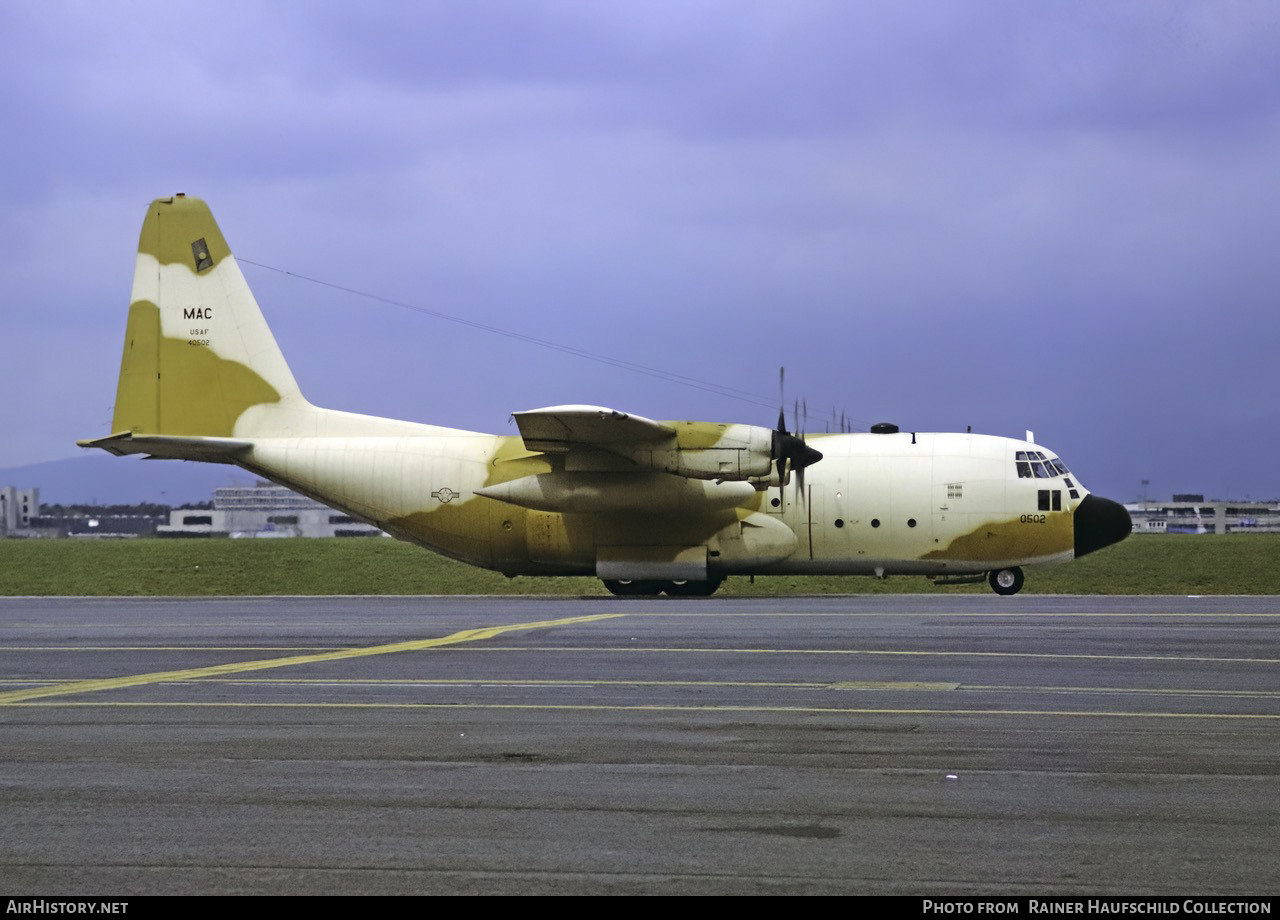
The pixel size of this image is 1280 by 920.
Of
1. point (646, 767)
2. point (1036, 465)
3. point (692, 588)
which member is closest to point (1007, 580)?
point (1036, 465)

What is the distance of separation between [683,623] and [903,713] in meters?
10.6

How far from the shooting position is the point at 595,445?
106 ft

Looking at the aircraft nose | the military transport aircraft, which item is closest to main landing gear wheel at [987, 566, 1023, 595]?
the military transport aircraft

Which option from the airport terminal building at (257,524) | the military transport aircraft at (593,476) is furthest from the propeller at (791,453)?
the airport terminal building at (257,524)

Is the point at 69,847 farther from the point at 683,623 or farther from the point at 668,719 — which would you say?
the point at 683,623

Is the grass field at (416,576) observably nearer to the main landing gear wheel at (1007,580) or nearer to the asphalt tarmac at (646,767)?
the main landing gear wheel at (1007,580)

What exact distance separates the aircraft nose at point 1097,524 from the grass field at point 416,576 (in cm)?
562

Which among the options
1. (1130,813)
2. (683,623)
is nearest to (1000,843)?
(1130,813)

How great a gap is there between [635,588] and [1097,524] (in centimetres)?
1150

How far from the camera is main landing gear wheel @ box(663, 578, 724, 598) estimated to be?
1401 inches

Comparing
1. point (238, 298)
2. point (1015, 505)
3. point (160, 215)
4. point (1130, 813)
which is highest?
point (160, 215)

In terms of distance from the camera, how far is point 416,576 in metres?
51.5

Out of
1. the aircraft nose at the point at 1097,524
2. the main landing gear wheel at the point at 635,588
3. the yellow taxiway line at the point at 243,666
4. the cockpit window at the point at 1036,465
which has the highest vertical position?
the cockpit window at the point at 1036,465

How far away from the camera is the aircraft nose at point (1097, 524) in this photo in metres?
33.3
